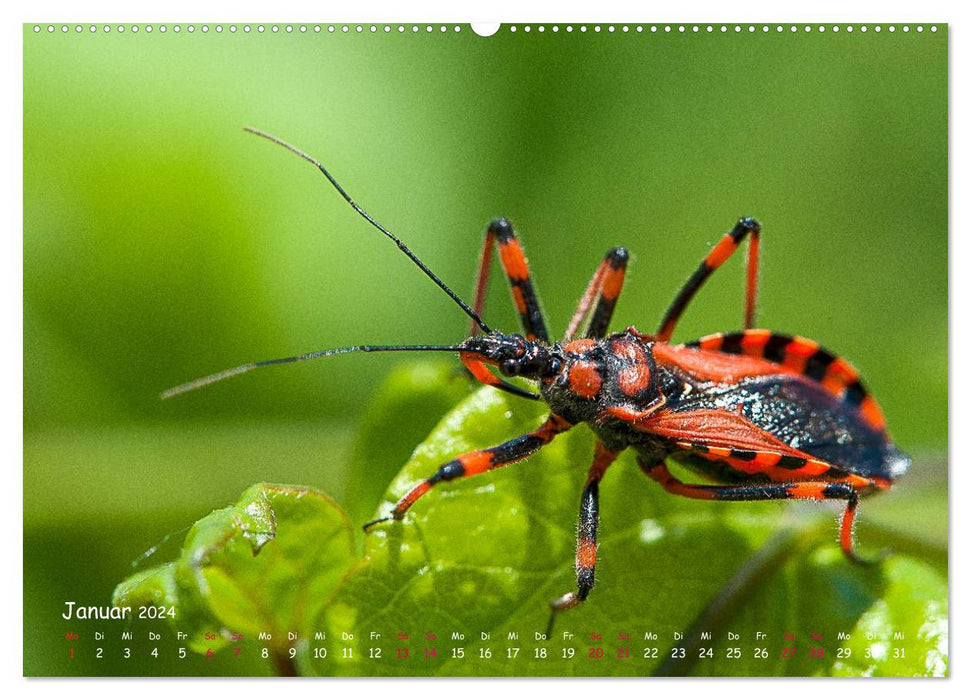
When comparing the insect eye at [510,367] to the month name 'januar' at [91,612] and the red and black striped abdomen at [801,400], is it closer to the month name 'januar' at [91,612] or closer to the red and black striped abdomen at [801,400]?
the red and black striped abdomen at [801,400]

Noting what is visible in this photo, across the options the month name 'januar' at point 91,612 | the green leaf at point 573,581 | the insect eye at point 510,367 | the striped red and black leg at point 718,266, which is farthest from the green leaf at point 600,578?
the month name 'januar' at point 91,612

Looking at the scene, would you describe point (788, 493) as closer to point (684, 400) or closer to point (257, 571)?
point (684, 400)

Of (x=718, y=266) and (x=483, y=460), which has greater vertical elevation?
(x=718, y=266)

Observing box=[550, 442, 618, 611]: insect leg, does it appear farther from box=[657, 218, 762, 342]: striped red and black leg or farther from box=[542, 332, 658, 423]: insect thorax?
box=[657, 218, 762, 342]: striped red and black leg

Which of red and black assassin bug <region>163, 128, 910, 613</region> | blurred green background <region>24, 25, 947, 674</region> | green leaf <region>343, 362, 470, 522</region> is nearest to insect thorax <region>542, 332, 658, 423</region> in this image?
red and black assassin bug <region>163, 128, 910, 613</region>

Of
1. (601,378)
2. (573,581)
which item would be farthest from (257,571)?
(601,378)
